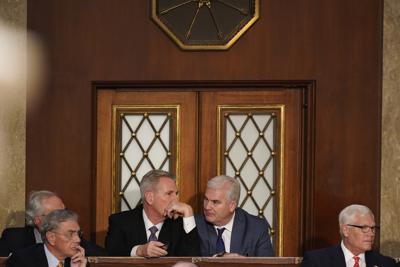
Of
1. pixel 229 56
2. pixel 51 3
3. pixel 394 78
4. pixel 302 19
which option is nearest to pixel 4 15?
pixel 51 3

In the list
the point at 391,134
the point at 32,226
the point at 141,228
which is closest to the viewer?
the point at 141,228

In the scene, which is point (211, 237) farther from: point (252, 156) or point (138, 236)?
point (252, 156)

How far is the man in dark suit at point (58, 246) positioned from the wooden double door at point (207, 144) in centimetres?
151

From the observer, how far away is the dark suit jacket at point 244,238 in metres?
7.33

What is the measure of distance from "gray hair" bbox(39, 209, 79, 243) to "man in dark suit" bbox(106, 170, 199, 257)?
1.66 feet

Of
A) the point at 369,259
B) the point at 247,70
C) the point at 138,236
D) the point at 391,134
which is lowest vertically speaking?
the point at 369,259

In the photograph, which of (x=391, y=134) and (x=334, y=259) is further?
(x=391, y=134)

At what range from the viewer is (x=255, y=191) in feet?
27.2

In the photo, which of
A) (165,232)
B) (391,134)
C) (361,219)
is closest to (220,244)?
(165,232)

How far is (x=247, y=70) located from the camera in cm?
815

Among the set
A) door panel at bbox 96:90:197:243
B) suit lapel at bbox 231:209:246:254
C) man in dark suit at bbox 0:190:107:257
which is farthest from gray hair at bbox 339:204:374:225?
man in dark suit at bbox 0:190:107:257

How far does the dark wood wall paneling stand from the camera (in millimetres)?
8102

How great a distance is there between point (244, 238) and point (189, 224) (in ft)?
1.36

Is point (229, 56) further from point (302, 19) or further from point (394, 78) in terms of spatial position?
point (394, 78)
